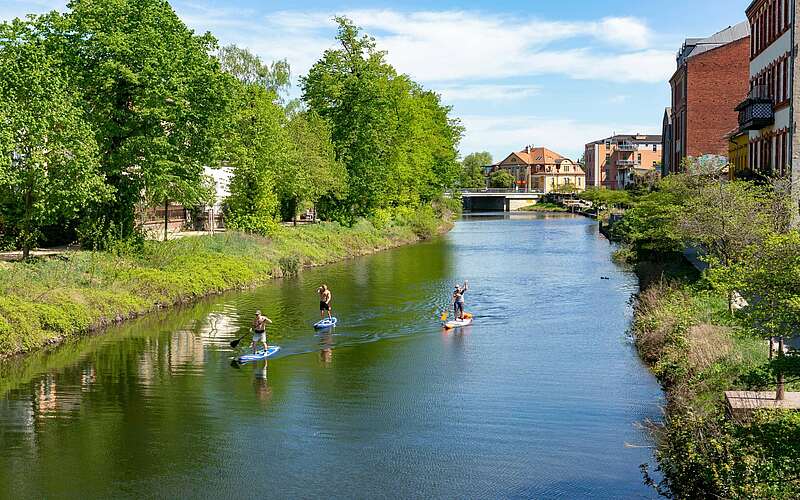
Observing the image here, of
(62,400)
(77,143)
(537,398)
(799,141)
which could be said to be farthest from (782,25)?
(62,400)

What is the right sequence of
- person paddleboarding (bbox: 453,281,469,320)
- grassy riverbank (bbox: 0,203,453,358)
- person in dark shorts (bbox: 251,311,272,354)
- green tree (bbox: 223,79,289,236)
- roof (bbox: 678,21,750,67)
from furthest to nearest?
roof (bbox: 678,21,750,67)
green tree (bbox: 223,79,289,236)
person paddleboarding (bbox: 453,281,469,320)
grassy riverbank (bbox: 0,203,453,358)
person in dark shorts (bbox: 251,311,272,354)

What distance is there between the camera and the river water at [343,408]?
16.6 metres

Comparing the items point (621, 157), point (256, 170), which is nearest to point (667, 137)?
point (256, 170)

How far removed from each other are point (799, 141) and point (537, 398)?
19.7 metres

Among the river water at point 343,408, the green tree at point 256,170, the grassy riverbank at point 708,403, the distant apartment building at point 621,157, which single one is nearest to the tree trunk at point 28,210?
the river water at point 343,408

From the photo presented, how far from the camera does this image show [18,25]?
33.3 m

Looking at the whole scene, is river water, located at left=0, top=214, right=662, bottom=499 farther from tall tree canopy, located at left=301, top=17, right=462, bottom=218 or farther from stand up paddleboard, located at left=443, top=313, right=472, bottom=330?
tall tree canopy, located at left=301, top=17, right=462, bottom=218

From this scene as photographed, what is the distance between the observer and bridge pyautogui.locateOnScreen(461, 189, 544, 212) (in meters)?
161

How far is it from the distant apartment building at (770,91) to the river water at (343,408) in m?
9.97

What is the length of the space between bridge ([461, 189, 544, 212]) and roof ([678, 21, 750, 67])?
88969 mm

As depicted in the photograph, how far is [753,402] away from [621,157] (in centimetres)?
15583

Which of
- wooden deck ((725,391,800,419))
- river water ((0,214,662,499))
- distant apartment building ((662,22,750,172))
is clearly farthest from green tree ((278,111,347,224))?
wooden deck ((725,391,800,419))

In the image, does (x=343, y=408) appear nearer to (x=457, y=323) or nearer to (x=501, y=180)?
(x=457, y=323)

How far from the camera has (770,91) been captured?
4066 centimetres
